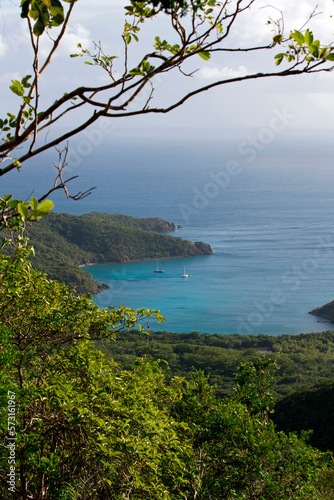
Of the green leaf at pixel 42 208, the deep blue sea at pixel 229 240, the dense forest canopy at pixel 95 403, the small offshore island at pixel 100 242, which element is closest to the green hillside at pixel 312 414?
the dense forest canopy at pixel 95 403

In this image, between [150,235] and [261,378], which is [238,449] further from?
[150,235]

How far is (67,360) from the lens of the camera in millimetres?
3119

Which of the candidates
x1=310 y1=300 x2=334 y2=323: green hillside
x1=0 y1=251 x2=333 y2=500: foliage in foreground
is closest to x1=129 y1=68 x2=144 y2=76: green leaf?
x1=0 y1=251 x2=333 y2=500: foliage in foreground

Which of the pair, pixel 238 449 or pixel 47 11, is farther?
pixel 238 449

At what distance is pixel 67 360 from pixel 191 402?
2.01 meters

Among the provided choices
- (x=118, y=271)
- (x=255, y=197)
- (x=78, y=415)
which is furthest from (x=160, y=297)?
(x=255, y=197)

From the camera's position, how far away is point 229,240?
195 feet

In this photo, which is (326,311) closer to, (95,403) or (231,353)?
(231,353)

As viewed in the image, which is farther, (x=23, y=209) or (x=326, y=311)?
(x=326, y=311)

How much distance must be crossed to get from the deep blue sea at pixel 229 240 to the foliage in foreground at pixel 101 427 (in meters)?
32.3

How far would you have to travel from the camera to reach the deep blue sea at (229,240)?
39938mm

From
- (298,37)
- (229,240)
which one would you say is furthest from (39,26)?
(229,240)

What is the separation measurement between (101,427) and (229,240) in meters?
57.6

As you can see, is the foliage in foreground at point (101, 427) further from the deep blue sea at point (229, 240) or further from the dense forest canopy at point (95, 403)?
the deep blue sea at point (229, 240)
